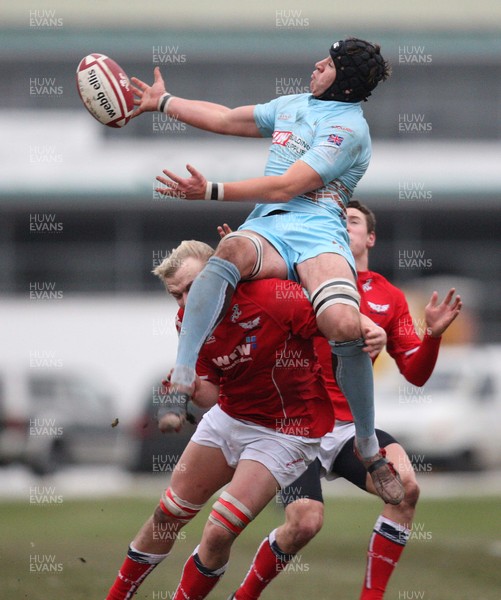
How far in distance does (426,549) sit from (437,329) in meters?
5.78

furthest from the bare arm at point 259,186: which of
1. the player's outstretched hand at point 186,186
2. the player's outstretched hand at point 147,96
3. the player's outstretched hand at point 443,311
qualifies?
the player's outstretched hand at point 443,311

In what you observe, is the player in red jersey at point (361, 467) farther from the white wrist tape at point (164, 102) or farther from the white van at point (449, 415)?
the white van at point (449, 415)

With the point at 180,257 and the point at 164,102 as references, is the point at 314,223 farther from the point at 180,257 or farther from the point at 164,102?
the point at 164,102

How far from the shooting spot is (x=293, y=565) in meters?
11.3

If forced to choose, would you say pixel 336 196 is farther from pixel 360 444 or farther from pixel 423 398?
→ pixel 423 398

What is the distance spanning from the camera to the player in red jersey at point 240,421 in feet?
23.7

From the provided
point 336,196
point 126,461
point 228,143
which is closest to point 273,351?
point 336,196

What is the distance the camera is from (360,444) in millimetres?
7551

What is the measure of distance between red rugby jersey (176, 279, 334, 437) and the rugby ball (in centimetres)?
135

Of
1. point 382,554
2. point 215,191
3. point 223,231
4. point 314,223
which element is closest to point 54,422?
point 382,554

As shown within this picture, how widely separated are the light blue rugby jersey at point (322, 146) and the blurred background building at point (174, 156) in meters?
28.1

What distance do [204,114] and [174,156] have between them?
29376mm

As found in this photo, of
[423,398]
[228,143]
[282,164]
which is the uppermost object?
[282,164]

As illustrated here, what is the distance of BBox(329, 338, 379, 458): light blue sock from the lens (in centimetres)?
720
